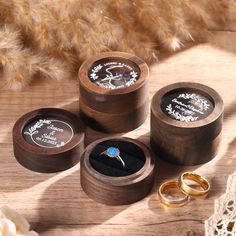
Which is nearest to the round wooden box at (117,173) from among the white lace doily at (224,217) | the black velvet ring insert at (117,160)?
the black velvet ring insert at (117,160)

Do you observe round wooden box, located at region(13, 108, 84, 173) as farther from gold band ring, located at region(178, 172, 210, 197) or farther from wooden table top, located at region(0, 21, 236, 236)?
gold band ring, located at region(178, 172, 210, 197)

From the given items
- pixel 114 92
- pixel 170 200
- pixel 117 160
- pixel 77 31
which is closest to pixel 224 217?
pixel 170 200

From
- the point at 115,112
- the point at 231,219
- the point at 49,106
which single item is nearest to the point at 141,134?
the point at 115,112

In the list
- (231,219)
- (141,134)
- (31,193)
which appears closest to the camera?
(231,219)

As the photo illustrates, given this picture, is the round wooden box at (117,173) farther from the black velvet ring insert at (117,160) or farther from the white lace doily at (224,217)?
the white lace doily at (224,217)

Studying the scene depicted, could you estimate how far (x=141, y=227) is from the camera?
137cm

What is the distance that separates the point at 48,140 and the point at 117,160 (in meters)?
0.15

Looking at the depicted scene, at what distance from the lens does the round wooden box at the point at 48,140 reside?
4.76ft

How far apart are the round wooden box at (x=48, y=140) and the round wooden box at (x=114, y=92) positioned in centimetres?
5

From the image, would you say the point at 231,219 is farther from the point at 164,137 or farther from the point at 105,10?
the point at 105,10

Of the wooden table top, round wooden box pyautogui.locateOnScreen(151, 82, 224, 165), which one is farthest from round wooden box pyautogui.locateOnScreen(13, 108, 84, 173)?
round wooden box pyautogui.locateOnScreen(151, 82, 224, 165)

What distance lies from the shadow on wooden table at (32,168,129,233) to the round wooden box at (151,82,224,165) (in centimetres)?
16

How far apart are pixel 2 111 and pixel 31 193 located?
26 centimetres

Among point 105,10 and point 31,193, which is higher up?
point 105,10
